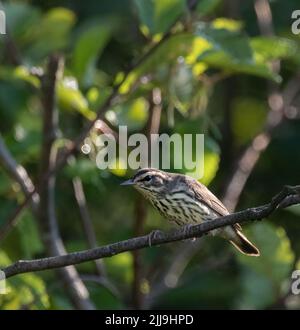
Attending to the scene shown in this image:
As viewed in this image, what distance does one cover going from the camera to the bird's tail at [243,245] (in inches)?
207

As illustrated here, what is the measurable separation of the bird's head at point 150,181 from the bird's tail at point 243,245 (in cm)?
47

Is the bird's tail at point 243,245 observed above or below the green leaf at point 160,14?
below

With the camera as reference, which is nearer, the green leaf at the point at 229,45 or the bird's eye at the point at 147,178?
the green leaf at the point at 229,45

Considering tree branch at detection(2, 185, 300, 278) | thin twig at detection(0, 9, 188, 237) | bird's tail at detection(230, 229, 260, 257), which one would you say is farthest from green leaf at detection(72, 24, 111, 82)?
tree branch at detection(2, 185, 300, 278)

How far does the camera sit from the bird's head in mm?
5418

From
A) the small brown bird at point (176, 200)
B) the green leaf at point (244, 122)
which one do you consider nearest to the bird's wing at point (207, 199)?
the small brown bird at point (176, 200)

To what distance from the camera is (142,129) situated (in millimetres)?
6262

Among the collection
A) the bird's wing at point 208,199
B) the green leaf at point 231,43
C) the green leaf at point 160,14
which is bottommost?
the bird's wing at point 208,199

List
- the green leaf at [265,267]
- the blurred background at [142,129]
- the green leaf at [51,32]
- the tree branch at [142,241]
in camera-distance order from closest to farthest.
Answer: the tree branch at [142,241], the blurred background at [142,129], the green leaf at [265,267], the green leaf at [51,32]

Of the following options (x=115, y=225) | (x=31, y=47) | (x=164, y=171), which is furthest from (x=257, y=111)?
(x=164, y=171)

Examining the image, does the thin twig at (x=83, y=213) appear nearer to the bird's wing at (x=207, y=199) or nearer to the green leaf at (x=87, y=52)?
the green leaf at (x=87, y=52)

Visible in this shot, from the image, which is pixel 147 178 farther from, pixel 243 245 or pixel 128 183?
pixel 243 245

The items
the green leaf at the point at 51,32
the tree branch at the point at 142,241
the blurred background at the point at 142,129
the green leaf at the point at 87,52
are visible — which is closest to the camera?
the tree branch at the point at 142,241
